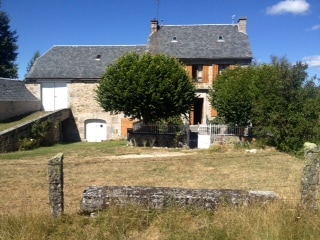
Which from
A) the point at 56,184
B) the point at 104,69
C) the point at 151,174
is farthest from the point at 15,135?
the point at 56,184

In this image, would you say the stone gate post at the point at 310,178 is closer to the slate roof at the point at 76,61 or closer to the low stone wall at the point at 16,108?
the low stone wall at the point at 16,108

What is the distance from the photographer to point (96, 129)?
2602 centimetres

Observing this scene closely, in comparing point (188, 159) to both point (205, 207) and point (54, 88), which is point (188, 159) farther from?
point (54, 88)

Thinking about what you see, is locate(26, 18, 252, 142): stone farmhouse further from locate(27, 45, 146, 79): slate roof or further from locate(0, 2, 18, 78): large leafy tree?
locate(0, 2, 18, 78): large leafy tree

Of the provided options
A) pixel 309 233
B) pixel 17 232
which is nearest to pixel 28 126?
pixel 17 232

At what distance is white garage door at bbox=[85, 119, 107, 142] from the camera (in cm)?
2600

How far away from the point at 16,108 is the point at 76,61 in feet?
22.7

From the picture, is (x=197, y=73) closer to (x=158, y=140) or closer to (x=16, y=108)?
(x=158, y=140)

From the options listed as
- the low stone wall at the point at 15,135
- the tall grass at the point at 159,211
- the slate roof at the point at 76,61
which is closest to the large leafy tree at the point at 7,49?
the slate roof at the point at 76,61

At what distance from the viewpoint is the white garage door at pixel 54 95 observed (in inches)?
1018

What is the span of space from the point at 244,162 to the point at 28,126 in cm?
1322

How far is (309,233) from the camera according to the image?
393 centimetres

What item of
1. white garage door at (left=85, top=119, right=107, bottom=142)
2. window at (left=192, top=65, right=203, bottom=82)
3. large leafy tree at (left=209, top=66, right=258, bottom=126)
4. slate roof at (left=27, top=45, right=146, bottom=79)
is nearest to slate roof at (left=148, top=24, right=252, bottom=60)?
window at (left=192, top=65, right=203, bottom=82)

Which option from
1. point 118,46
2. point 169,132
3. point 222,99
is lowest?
point 169,132
